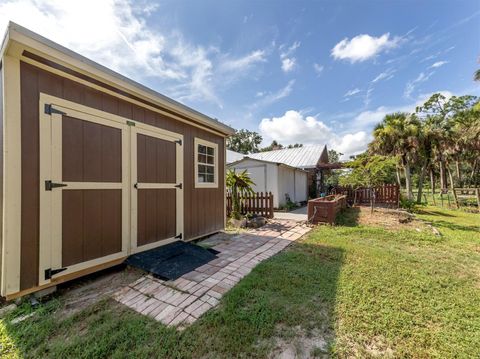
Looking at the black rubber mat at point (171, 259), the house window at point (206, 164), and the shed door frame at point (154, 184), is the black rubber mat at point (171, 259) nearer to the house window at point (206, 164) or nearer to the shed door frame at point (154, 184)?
the shed door frame at point (154, 184)

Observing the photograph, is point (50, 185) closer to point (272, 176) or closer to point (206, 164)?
point (206, 164)

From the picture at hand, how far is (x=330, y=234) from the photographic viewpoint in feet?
17.4

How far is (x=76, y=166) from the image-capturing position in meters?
2.65

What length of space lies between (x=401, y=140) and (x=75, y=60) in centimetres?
1507

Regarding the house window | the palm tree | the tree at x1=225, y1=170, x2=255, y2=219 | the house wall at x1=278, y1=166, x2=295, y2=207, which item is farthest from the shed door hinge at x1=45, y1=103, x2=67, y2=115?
the palm tree

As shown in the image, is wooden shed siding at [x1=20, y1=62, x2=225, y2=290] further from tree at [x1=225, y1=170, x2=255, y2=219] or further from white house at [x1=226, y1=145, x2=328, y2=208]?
white house at [x1=226, y1=145, x2=328, y2=208]

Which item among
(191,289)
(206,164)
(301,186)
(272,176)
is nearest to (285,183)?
(272,176)

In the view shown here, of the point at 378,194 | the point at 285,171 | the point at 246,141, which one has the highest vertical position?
the point at 246,141

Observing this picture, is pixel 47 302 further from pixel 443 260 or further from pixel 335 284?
pixel 443 260

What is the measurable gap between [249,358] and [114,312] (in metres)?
1.48

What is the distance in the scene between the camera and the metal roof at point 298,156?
13.6 m

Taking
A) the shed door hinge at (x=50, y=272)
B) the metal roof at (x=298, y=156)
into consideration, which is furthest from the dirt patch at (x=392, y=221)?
the shed door hinge at (x=50, y=272)

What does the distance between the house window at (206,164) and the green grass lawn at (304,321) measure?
96.8 inches

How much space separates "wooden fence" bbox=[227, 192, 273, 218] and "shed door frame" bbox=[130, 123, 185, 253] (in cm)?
345
